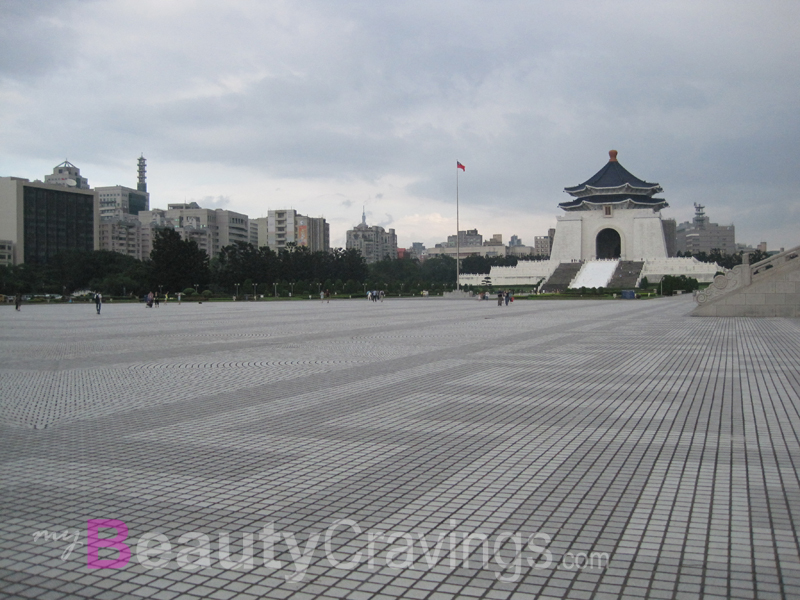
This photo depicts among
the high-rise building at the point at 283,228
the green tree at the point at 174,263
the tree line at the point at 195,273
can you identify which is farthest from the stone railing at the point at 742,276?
the high-rise building at the point at 283,228

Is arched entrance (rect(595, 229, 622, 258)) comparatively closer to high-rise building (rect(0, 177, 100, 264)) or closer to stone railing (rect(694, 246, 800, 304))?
stone railing (rect(694, 246, 800, 304))

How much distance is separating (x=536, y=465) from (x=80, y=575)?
3048 millimetres

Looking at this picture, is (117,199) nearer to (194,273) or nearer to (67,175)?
(67,175)

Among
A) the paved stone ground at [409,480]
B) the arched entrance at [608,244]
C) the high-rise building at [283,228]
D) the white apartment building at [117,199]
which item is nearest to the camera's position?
the paved stone ground at [409,480]

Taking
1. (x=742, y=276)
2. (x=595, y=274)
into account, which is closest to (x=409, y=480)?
(x=742, y=276)

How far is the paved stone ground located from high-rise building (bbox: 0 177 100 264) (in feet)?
338

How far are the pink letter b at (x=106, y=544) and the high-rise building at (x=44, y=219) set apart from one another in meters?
106

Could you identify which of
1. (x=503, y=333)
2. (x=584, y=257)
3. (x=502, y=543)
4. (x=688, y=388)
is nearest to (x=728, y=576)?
(x=502, y=543)

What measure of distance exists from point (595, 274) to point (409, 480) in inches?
2917

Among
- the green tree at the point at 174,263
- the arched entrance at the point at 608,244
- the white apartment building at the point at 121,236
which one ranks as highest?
the white apartment building at the point at 121,236

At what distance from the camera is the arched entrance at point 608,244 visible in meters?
96.3

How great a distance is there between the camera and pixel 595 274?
7519 cm

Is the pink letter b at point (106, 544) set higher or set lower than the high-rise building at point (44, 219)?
lower

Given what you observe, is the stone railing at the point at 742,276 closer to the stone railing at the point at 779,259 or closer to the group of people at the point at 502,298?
the stone railing at the point at 779,259
